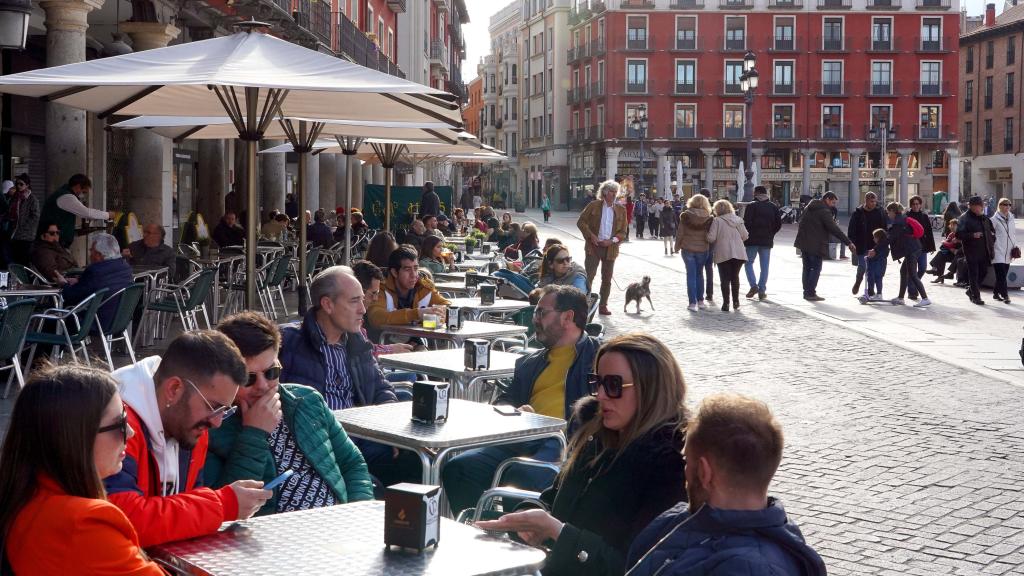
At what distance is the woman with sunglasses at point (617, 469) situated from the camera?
134 inches

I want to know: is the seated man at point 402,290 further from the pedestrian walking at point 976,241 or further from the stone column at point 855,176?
the stone column at point 855,176

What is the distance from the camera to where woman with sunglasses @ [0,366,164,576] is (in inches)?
94.7

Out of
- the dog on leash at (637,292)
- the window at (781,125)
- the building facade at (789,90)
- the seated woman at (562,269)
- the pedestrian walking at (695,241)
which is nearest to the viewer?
the seated woman at (562,269)

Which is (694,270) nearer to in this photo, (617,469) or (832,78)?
(617,469)

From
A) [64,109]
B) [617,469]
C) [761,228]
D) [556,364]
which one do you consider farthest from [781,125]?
[617,469]

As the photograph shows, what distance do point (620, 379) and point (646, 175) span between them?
71.4 m

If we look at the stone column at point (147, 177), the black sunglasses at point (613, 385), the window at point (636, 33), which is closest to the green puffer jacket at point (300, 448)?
the black sunglasses at point (613, 385)

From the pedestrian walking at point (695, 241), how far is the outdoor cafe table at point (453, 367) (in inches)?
412

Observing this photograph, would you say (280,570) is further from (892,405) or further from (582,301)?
(892,405)

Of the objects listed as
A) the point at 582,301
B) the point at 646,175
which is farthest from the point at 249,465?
the point at 646,175

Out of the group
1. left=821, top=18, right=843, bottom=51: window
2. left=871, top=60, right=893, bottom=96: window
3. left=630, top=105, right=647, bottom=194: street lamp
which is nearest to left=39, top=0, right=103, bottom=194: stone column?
left=630, top=105, right=647, bottom=194: street lamp

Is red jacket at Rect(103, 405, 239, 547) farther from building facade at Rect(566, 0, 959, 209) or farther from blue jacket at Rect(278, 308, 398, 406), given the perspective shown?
building facade at Rect(566, 0, 959, 209)

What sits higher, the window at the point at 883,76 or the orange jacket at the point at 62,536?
the window at the point at 883,76

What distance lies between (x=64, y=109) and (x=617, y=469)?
469 inches
